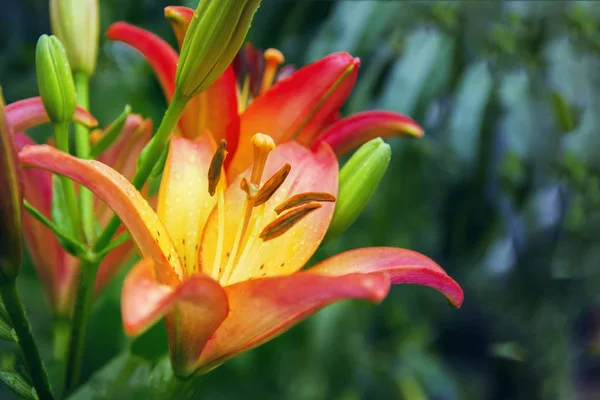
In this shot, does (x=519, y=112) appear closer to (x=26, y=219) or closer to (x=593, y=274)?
(x=593, y=274)

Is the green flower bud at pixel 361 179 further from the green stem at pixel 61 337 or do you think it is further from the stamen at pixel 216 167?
the green stem at pixel 61 337

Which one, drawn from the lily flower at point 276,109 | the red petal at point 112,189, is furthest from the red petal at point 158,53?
the red petal at point 112,189

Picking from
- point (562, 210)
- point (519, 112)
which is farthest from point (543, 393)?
point (519, 112)

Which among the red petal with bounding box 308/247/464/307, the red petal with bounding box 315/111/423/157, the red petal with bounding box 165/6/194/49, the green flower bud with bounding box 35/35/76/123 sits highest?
the red petal with bounding box 165/6/194/49

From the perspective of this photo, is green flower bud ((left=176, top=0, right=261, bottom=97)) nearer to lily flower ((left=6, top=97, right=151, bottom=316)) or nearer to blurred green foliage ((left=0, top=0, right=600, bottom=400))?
lily flower ((left=6, top=97, right=151, bottom=316))

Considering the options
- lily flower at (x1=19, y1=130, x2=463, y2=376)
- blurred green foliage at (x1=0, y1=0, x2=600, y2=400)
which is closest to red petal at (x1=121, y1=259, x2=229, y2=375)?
lily flower at (x1=19, y1=130, x2=463, y2=376)

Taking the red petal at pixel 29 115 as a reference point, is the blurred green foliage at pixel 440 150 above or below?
below
